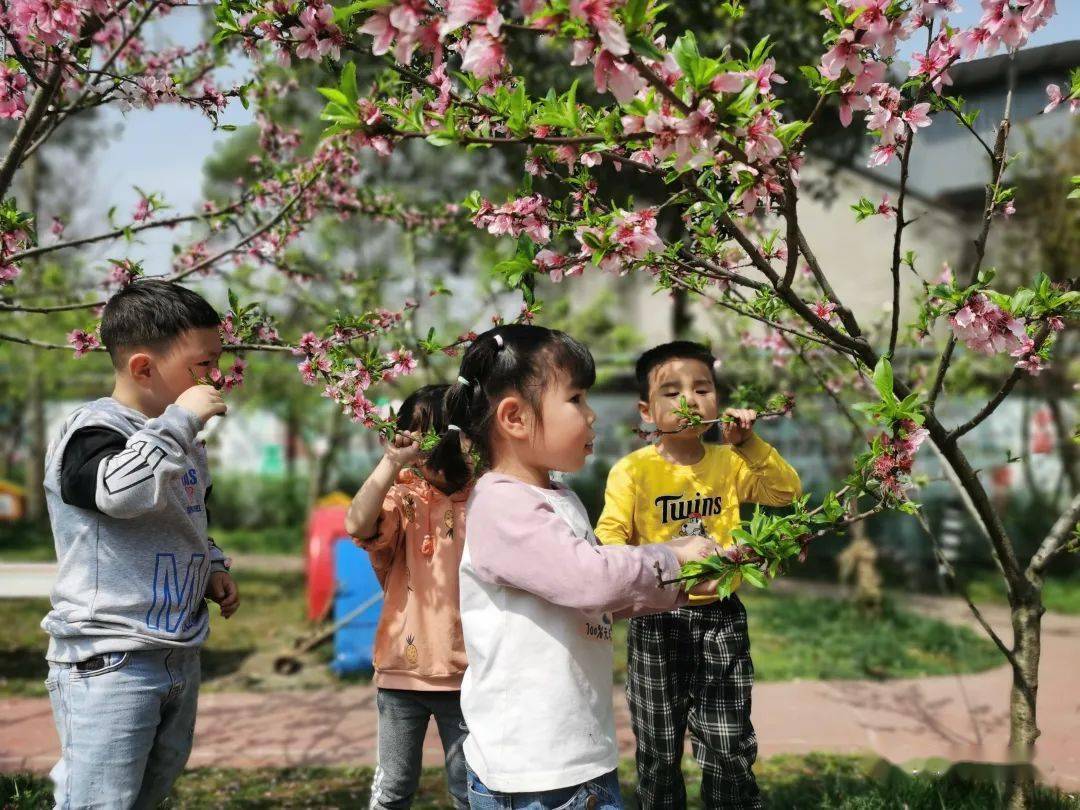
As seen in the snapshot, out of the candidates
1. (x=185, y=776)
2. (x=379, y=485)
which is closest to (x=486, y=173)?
(x=185, y=776)

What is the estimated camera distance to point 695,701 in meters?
2.87

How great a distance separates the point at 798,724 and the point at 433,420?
330cm

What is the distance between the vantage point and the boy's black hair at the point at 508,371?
6.56 ft

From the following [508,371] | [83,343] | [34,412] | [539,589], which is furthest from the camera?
[34,412]

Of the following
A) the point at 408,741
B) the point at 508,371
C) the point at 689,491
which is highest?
the point at 508,371

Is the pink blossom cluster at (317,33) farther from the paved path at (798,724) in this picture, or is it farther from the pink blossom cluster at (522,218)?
the paved path at (798,724)

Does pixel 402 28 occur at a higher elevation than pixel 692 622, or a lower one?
higher

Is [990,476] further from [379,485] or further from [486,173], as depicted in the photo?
[379,485]

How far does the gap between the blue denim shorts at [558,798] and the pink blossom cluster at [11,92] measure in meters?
2.35

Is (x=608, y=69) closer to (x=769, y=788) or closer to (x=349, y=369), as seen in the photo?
(x=349, y=369)

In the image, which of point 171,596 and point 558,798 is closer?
A: point 558,798

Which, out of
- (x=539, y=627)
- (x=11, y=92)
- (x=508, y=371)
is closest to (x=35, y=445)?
(x=11, y=92)

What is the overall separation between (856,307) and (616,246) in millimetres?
11766

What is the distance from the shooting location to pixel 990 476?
12.7m
